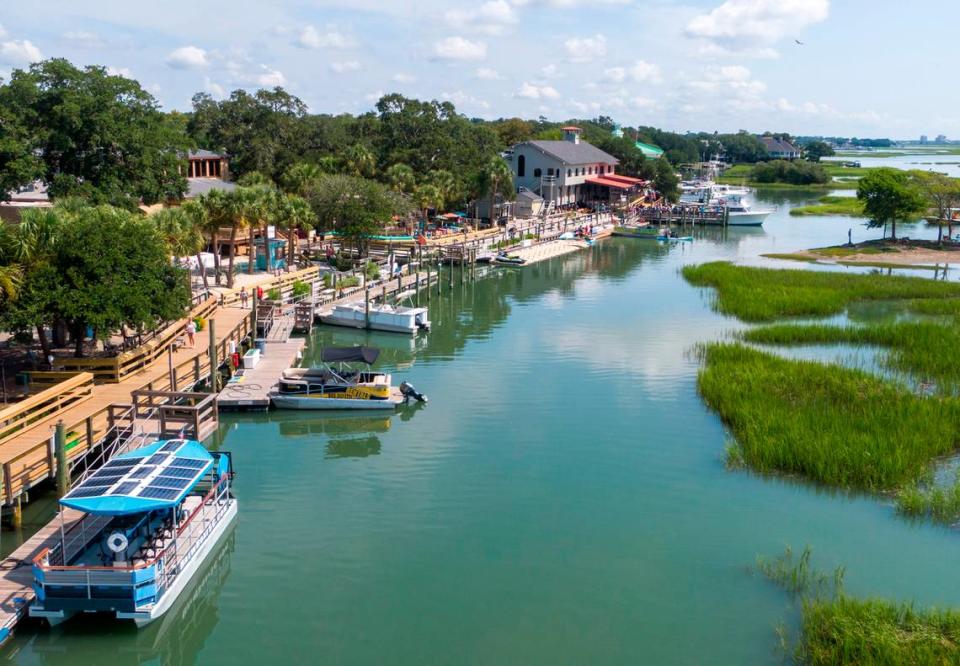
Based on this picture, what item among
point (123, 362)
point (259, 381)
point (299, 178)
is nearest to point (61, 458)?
point (123, 362)

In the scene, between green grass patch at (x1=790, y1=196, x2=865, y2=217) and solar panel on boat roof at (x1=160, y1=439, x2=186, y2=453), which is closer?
solar panel on boat roof at (x1=160, y1=439, x2=186, y2=453)

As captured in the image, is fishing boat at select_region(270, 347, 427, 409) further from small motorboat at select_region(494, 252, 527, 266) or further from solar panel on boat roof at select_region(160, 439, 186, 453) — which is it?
small motorboat at select_region(494, 252, 527, 266)

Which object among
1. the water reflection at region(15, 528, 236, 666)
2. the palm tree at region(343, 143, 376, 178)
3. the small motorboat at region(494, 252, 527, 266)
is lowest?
the water reflection at region(15, 528, 236, 666)

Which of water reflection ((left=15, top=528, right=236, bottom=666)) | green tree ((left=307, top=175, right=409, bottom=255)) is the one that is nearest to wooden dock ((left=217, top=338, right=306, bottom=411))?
water reflection ((left=15, top=528, right=236, bottom=666))

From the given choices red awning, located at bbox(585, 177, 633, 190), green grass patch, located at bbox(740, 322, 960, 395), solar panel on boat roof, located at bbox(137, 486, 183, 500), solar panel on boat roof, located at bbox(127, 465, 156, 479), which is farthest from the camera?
red awning, located at bbox(585, 177, 633, 190)

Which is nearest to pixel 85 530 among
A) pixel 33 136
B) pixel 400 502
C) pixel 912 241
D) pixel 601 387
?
pixel 400 502

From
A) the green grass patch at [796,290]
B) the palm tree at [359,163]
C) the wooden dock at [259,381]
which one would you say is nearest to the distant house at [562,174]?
the palm tree at [359,163]
